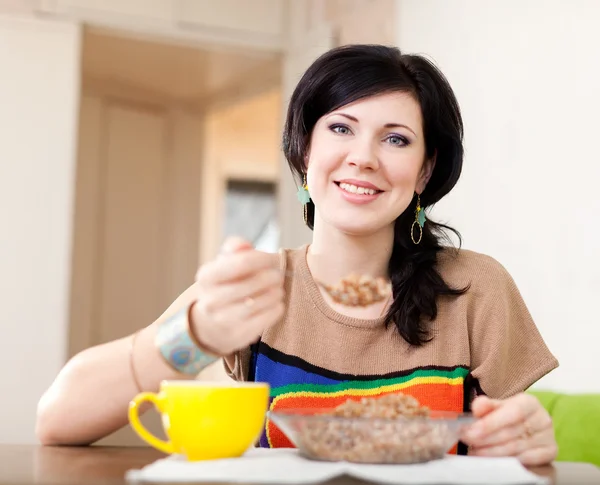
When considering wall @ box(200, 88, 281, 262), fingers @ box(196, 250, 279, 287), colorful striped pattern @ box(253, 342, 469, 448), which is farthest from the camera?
wall @ box(200, 88, 281, 262)

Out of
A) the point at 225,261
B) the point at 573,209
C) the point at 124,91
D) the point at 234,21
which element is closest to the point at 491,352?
the point at 225,261

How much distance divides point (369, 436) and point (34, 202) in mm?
3287

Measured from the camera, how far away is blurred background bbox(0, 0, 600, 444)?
2621 millimetres

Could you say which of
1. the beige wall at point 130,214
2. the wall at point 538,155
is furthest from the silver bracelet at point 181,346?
the beige wall at point 130,214

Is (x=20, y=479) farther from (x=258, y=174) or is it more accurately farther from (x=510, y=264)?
(x=258, y=174)

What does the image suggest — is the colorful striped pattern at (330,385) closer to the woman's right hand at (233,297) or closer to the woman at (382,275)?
the woman at (382,275)

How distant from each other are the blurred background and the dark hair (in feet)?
3.56

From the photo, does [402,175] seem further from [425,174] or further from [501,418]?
[501,418]

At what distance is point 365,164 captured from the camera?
1365mm

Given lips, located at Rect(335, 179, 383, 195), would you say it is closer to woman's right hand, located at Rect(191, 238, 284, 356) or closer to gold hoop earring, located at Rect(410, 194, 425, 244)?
gold hoop earring, located at Rect(410, 194, 425, 244)

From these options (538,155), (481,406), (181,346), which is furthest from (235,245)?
(538,155)

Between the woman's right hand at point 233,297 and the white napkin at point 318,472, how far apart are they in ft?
0.42

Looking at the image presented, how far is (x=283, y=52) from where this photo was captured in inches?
174

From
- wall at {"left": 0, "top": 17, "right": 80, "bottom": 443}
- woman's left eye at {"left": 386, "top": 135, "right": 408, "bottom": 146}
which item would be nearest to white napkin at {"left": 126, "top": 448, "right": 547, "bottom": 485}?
→ woman's left eye at {"left": 386, "top": 135, "right": 408, "bottom": 146}
